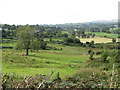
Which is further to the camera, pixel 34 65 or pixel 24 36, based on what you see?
pixel 24 36

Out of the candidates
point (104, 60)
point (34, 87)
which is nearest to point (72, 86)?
point (34, 87)

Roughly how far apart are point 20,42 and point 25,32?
2.24 metres

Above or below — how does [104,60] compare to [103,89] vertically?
below

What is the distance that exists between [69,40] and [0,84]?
57129 mm

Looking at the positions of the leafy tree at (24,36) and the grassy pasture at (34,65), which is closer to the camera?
the grassy pasture at (34,65)

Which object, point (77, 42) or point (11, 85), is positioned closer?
point (11, 85)

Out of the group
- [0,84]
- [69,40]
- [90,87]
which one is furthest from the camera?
[69,40]

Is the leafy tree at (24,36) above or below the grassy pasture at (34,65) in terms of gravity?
above

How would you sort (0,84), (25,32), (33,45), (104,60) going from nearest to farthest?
(0,84)
(104,60)
(25,32)
(33,45)

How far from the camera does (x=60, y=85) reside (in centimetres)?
620

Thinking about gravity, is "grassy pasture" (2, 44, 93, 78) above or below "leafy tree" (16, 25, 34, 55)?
below

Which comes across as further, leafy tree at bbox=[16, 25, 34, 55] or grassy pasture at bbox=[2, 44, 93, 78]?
leafy tree at bbox=[16, 25, 34, 55]

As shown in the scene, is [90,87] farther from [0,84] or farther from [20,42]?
[20,42]

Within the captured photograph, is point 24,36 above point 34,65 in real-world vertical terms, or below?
above
